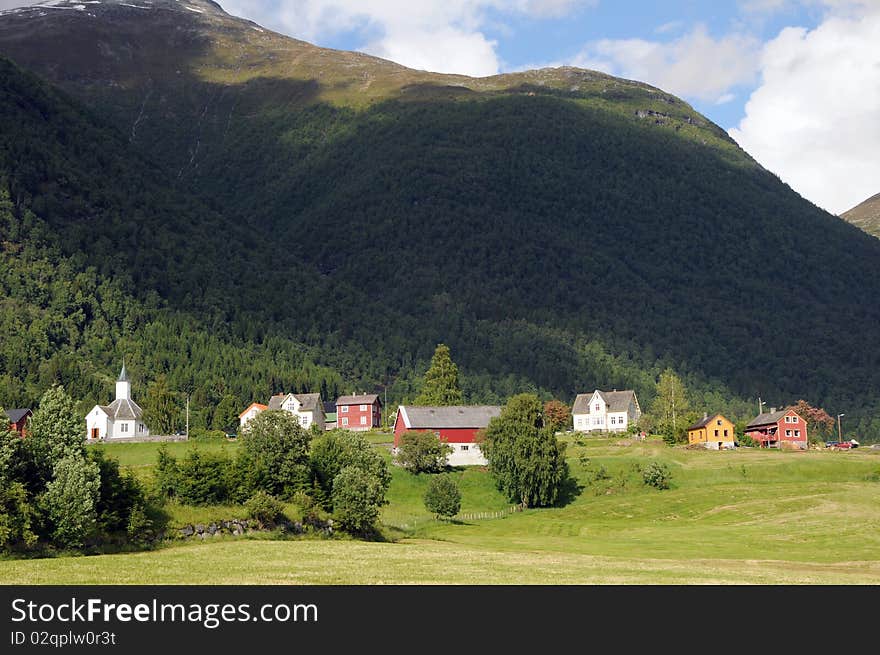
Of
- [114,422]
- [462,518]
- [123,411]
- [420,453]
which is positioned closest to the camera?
[462,518]

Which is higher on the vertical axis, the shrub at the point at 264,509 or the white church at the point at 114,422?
the white church at the point at 114,422

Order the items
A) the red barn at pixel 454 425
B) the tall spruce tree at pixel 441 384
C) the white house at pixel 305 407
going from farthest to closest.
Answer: the white house at pixel 305 407 < the tall spruce tree at pixel 441 384 < the red barn at pixel 454 425

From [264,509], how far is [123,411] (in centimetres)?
9137

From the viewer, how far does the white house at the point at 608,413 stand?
7554 inches

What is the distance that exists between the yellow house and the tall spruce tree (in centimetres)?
3898

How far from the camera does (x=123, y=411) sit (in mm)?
166375

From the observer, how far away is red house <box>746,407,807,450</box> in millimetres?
164875

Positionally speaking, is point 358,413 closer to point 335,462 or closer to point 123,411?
point 123,411

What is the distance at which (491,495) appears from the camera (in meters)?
126

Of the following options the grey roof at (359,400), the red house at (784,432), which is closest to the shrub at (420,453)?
the grey roof at (359,400)

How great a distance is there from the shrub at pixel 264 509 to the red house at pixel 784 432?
10236 centimetres

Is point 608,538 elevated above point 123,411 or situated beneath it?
situated beneath

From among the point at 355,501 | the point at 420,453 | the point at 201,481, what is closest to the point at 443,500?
the point at 420,453

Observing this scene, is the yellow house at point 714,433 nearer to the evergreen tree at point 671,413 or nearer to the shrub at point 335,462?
the evergreen tree at point 671,413
